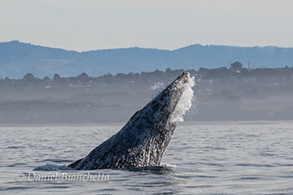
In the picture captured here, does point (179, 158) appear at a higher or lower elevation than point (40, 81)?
lower

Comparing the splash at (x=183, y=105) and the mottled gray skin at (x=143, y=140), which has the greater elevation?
the splash at (x=183, y=105)

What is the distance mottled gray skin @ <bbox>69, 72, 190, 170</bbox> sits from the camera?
42.5 feet

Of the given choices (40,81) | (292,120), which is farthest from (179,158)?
(40,81)

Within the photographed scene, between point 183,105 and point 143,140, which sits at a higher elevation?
point 183,105

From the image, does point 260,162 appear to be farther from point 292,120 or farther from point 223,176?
point 292,120

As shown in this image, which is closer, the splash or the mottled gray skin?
the mottled gray skin

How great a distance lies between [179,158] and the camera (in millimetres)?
19891

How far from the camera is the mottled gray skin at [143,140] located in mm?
12969

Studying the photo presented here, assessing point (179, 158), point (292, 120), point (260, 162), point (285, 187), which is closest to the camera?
point (285, 187)

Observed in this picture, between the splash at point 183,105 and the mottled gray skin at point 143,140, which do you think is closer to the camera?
the mottled gray skin at point 143,140

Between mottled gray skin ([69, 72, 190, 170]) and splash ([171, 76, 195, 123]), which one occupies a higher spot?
splash ([171, 76, 195, 123])

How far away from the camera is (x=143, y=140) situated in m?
13.0

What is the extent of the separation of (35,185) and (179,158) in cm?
893

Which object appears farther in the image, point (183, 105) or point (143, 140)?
point (183, 105)
